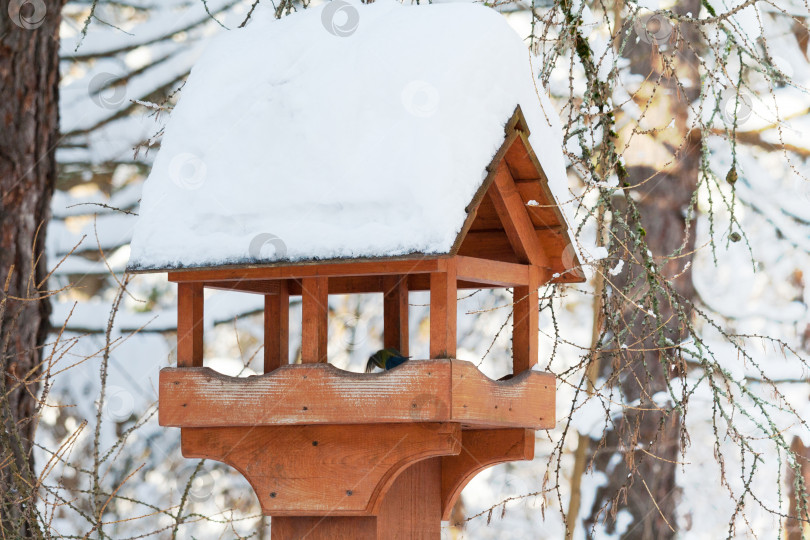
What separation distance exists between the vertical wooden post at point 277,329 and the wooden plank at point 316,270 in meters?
0.36

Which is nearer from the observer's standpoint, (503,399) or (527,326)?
(503,399)

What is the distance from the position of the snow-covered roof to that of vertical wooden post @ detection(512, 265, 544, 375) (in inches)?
13.5

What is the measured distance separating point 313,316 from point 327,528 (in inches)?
18.8

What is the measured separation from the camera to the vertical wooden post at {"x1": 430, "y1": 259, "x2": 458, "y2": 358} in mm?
1974

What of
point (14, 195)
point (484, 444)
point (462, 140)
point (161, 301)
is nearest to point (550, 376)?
point (484, 444)

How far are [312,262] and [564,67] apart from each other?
13.6ft

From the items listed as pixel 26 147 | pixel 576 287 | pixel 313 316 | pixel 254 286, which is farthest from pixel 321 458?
pixel 576 287

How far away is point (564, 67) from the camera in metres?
5.73

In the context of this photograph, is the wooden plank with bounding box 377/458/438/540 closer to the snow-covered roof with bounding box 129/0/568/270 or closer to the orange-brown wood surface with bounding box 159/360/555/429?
the orange-brown wood surface with bounding box 159/360/555/429

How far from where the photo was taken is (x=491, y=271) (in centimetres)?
219

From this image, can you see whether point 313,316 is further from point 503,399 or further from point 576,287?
point 576,287

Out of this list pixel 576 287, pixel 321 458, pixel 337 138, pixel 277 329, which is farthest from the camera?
pixel 576 287

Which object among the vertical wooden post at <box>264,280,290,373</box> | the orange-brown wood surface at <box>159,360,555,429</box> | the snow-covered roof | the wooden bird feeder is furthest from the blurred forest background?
the snow-covered roof

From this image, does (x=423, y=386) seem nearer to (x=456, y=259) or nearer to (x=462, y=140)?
(x=456, y=259)
